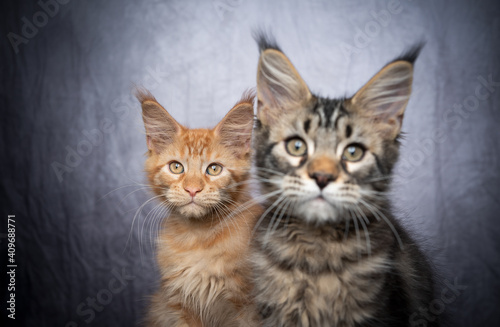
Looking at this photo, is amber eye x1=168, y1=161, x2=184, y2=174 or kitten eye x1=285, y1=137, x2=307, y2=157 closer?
kitten eye x1=285, y1=137, x2=307, y2=157

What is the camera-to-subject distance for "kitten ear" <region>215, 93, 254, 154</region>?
6.79 feet

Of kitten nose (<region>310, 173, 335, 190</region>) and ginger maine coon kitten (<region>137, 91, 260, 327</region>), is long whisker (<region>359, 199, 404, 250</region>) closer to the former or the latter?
kitten nose (<region>310, 173, 335, 190</region>)

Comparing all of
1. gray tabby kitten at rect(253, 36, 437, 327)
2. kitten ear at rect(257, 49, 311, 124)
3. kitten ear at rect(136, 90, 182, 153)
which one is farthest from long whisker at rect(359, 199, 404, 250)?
kitten ear at rect(136, 90, 182, 153)

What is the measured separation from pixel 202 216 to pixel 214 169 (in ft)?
0.65

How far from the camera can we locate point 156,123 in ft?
7.14

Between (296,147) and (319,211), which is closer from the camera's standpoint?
(319,211)

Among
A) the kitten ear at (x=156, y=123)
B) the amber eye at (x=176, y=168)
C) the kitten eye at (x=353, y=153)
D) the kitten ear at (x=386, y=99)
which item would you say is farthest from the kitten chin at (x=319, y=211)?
the kitten ear at (x=156, y=123)

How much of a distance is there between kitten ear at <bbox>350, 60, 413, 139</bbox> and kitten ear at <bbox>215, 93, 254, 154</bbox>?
49 cm

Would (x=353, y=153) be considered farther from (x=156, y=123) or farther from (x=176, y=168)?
(x=156, y=123)

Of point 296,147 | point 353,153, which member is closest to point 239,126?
point 296,147

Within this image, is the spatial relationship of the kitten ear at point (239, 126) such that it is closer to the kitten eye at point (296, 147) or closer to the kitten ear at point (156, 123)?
the kitten ear at point (156, 123)

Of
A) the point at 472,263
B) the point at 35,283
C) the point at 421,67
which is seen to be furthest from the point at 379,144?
the point at 35,283

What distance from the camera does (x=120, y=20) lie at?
278 cm

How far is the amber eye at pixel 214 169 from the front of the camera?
209 centimetres
